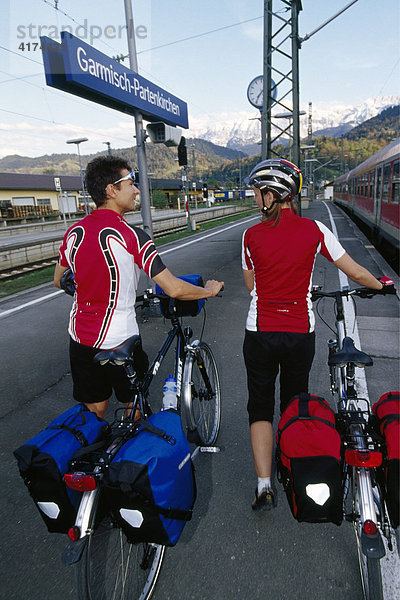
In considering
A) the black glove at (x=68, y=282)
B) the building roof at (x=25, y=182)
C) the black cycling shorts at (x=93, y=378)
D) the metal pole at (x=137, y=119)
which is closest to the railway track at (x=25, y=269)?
the metal pole at (x=137, y=119)

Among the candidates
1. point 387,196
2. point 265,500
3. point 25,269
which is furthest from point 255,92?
point 265,500

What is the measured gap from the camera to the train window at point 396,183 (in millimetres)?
10633

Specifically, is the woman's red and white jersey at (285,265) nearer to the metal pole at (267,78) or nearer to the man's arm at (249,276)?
the man's arm at (249,276)

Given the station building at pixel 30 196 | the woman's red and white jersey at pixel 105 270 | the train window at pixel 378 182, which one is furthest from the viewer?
the station building at pixel 30 196

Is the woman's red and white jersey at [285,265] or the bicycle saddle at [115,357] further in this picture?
the woman's red and white jersey at [285,265]

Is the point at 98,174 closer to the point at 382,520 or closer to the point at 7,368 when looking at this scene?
the point at 382,520

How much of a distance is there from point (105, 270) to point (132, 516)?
121cm

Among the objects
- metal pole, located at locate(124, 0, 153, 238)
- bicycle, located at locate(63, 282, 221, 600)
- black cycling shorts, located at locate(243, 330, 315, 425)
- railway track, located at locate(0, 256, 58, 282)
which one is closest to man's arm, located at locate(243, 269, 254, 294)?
black cycling shorts, located at locate(243, 330, 315, 425)

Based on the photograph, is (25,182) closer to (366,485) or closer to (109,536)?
(109,536)

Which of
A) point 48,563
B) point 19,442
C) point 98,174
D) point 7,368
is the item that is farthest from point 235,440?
point 7,368

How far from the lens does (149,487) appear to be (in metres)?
1.50

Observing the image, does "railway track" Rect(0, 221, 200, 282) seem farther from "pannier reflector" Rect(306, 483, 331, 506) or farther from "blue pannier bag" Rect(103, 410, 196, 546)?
"pannier reflector" Rect(306, 483, 331, 506)

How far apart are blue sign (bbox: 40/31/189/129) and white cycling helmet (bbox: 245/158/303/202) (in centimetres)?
390

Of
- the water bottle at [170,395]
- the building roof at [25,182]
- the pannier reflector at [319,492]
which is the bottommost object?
the pannier reflector at [319,492]
